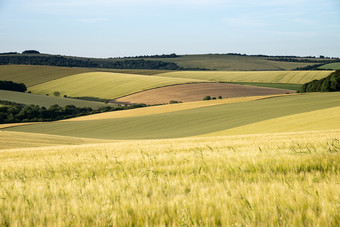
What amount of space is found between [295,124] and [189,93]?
187 ft

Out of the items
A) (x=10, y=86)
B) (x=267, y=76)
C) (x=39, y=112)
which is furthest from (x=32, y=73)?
(x=267, y=76)

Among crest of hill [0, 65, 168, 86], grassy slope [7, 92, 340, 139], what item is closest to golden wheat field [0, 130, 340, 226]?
grassy slope [7, 92, 340, 139]

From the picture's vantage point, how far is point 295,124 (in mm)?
39062

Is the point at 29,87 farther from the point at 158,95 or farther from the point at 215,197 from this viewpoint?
the point at 215,197

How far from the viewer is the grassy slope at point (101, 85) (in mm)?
106250

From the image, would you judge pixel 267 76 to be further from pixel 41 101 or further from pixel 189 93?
pixel 41 101

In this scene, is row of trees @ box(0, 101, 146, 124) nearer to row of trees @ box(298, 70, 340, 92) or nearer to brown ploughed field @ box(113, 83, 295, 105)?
brown ploughed field @ box(113, 83, 295, 105)

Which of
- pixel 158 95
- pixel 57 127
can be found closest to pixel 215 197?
pixel 57 127

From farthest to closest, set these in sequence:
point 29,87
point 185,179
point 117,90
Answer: point 29,87
point 117,90
point 185,179

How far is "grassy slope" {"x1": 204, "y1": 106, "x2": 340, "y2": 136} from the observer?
118 ft

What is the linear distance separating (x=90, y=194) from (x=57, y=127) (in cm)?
5619

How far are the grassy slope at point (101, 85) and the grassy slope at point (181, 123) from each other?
42.6m

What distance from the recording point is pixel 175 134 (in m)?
46.3

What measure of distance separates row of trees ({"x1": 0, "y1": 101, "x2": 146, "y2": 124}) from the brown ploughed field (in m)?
15.5
